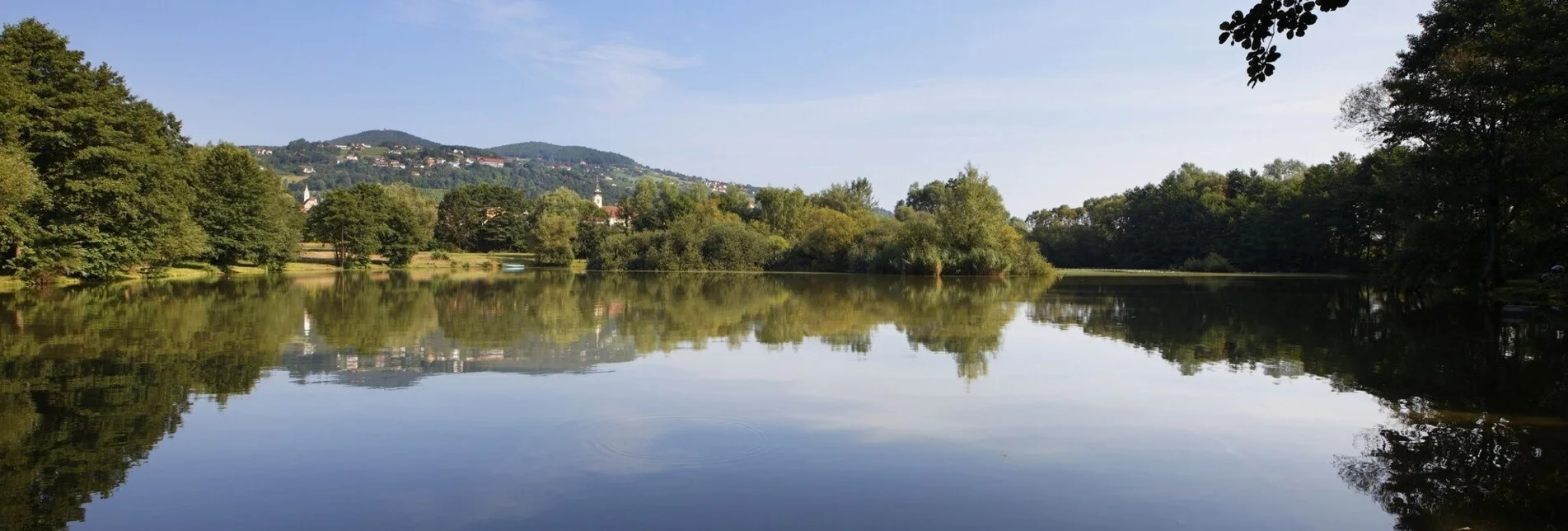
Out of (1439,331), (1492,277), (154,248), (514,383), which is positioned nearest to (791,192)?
(154,248)

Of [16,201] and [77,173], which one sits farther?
[77,173]

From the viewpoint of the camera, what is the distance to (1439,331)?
16109 millimetres

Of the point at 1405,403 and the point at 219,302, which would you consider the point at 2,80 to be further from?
the point at 1405,403

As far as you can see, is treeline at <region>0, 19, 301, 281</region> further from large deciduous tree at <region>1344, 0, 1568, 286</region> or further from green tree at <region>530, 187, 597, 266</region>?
large deciduous tree at <region>1344, 0, 1568, 286</region>

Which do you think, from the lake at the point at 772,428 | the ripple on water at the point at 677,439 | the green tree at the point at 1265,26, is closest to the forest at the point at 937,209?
the green tree at the point at 1265,26

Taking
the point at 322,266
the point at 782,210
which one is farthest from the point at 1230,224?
the point at 322,266

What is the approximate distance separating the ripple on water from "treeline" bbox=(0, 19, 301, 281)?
2420 cm

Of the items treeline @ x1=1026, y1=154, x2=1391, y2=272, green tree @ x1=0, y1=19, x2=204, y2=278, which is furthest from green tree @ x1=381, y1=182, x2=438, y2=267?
treeline @ x1=1026, y1=154, x2=1391, y2=272

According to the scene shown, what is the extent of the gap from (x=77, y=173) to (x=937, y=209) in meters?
41.1

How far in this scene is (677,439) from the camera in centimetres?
684

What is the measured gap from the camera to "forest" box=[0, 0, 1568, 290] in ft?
77.2

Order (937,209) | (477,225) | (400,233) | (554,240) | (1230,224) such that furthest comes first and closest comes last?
1. (477,225)
2. (554,240)
3. (1230,224)
4. (400,233)
5. (937,209)

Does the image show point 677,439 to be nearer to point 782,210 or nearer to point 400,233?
point 400,233

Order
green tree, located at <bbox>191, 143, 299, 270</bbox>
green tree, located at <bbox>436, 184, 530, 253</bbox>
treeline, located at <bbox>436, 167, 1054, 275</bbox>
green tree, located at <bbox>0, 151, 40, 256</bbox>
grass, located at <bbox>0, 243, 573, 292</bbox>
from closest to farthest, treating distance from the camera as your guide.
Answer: green tree, located at <bbox>0, 151, 40, 256</bbox> → grass, located at <bbox>0, 243, 573, 292</bbox> → green tree, located at <bbox>191, 143, 299, 270</bbox> → treeline, located at <bbox>436, 167, 1054, 275</bbox> → green tree, located at <bbox>436, 184, 530, 253</bbox>
